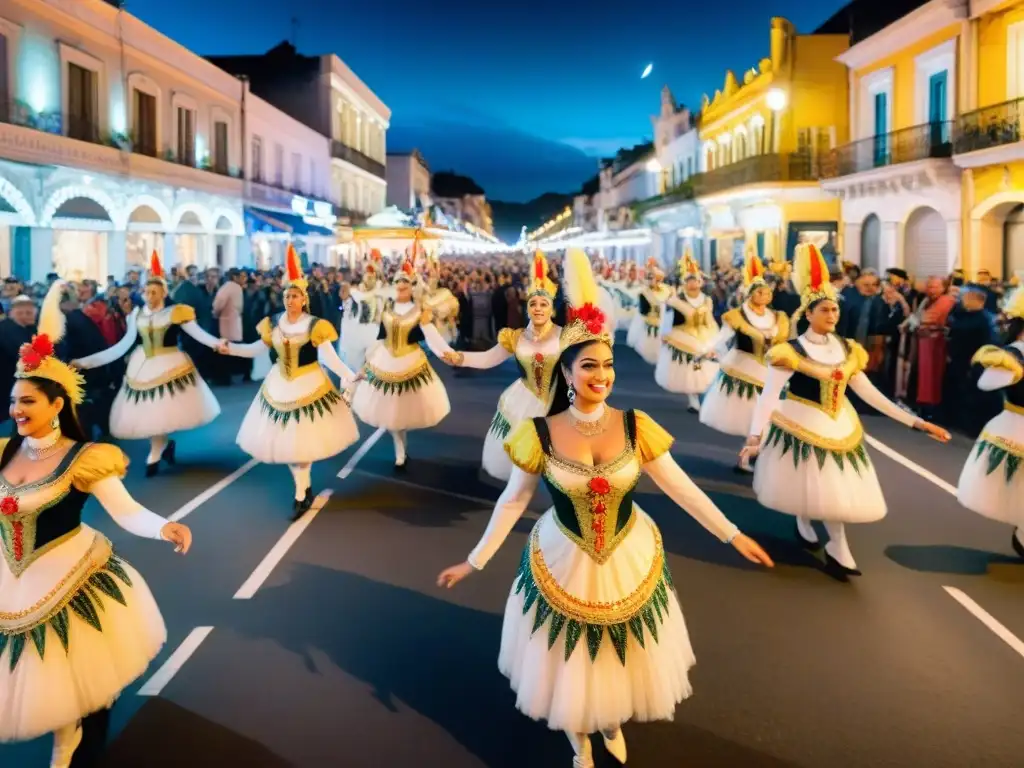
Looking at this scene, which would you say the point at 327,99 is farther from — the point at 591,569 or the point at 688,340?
the point at 591,569

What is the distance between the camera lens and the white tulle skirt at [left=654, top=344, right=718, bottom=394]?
13648mm

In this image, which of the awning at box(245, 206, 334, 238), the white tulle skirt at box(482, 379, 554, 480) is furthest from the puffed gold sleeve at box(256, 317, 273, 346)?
the awning at box(245, 206, 334, 238)

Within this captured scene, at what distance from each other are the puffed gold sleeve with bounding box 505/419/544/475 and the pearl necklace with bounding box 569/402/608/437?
0.18 metres

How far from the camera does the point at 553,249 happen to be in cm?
11250

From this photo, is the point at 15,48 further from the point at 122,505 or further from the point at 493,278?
the point at 122,505

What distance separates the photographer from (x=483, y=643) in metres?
5.80

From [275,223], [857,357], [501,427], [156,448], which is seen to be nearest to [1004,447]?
[857,357]

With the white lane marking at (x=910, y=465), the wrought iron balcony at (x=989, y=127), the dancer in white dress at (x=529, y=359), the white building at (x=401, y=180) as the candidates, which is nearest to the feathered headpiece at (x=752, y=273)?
the white lane marking at (x=910, y=465)

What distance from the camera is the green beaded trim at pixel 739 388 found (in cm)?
1048

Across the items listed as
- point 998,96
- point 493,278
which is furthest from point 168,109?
point 998,96

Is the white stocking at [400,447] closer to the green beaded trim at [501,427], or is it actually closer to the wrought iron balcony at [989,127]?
the green beaded trim at [501,427]

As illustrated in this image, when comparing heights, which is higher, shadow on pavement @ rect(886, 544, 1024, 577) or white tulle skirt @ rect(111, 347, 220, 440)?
white tulle skirt @ rect(111, 347, 220, 440)

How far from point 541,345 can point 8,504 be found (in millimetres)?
4684

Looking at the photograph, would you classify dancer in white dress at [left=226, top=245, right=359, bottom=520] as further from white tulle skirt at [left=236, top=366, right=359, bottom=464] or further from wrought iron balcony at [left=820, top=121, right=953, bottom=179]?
wrought iron balcony at [left=820, top=121, right=953, bottom=179]
